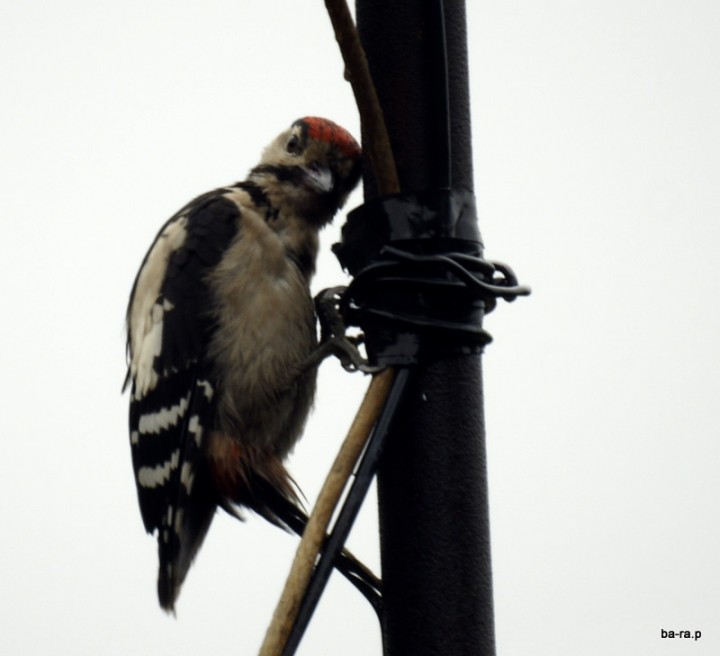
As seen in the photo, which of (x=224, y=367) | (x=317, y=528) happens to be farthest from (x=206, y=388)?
(x=317, y=528)

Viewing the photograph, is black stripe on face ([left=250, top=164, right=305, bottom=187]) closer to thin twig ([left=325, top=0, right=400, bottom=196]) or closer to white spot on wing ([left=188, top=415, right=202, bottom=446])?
white spot on wing ([left=188, top=415, right=202, bottom=446])

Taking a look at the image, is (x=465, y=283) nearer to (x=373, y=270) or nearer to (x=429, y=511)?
(x=373, y=270)

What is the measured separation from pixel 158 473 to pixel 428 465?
1522 millimetres

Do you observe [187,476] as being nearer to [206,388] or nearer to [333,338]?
[206,388]

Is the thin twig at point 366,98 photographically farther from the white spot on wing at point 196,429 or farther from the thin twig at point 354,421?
the white spot on wing at point 196,429

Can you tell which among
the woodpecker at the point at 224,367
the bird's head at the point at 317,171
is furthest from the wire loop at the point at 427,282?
the bird's head at the point at 317,171

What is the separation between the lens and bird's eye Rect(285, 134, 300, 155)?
3.08 m

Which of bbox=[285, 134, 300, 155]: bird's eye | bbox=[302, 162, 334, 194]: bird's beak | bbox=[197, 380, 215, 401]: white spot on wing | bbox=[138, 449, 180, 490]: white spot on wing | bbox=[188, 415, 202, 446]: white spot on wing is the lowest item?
bbox=[138, 449, 180, 490]: white spot on wing

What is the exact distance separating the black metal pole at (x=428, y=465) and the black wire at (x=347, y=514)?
0.09ft

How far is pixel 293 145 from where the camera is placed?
3.10m

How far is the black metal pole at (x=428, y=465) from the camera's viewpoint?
1459 mm

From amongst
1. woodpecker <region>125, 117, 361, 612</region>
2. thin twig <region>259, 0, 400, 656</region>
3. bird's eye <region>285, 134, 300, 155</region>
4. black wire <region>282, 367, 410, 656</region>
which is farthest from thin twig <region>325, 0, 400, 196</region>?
bird's eye <region>285, 134, 300, 155</region>

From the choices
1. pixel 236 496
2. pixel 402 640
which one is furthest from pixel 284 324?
pixel 402 640

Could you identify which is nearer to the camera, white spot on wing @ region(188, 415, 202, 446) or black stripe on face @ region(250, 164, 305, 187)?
white spot on wing @ region(188, 415, 202, 446)
